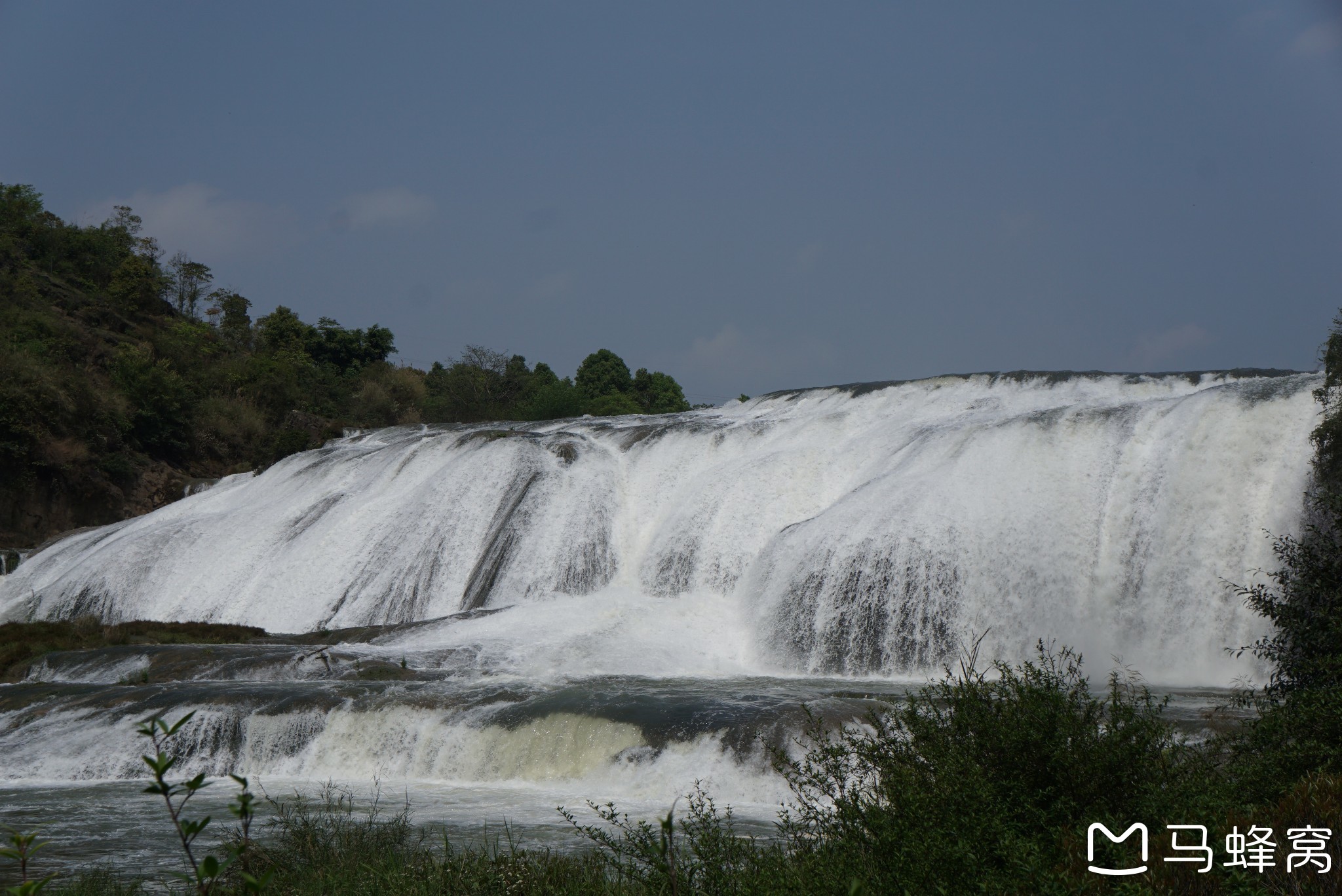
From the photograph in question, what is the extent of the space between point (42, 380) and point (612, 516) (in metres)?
24.9

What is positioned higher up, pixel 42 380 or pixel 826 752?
pixel 42 380

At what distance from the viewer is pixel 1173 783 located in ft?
18.9

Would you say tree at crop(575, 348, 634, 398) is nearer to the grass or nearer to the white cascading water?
the white cascading water

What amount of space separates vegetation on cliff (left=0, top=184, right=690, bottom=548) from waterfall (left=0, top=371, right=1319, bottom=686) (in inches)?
305

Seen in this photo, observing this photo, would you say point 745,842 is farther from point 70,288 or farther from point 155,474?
point 70,288

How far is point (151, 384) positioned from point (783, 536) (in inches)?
1299

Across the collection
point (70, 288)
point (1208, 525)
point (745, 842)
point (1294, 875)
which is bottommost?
point (745, 842)

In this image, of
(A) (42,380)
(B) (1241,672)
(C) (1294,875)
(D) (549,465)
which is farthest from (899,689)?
→ (A) (42,380)

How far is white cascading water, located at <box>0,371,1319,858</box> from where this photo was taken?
13.1 meters

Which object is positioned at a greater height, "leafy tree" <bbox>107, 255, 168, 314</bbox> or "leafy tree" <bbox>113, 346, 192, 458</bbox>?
"leafy tree" <bbox>107, 255, 168, 314</bbox>

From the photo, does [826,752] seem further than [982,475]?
No

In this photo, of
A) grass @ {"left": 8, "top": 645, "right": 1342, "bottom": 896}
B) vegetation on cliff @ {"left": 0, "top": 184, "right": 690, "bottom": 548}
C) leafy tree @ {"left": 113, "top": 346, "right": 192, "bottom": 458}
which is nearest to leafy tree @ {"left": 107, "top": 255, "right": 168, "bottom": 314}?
vegetation on cliff @ {"left": 0, "top": 184, "right": 690, "bottom": 548}

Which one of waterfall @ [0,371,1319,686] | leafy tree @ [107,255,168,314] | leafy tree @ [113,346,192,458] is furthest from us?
leafy tree @ [107,255,168,314]

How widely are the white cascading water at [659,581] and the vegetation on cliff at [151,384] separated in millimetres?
6749
